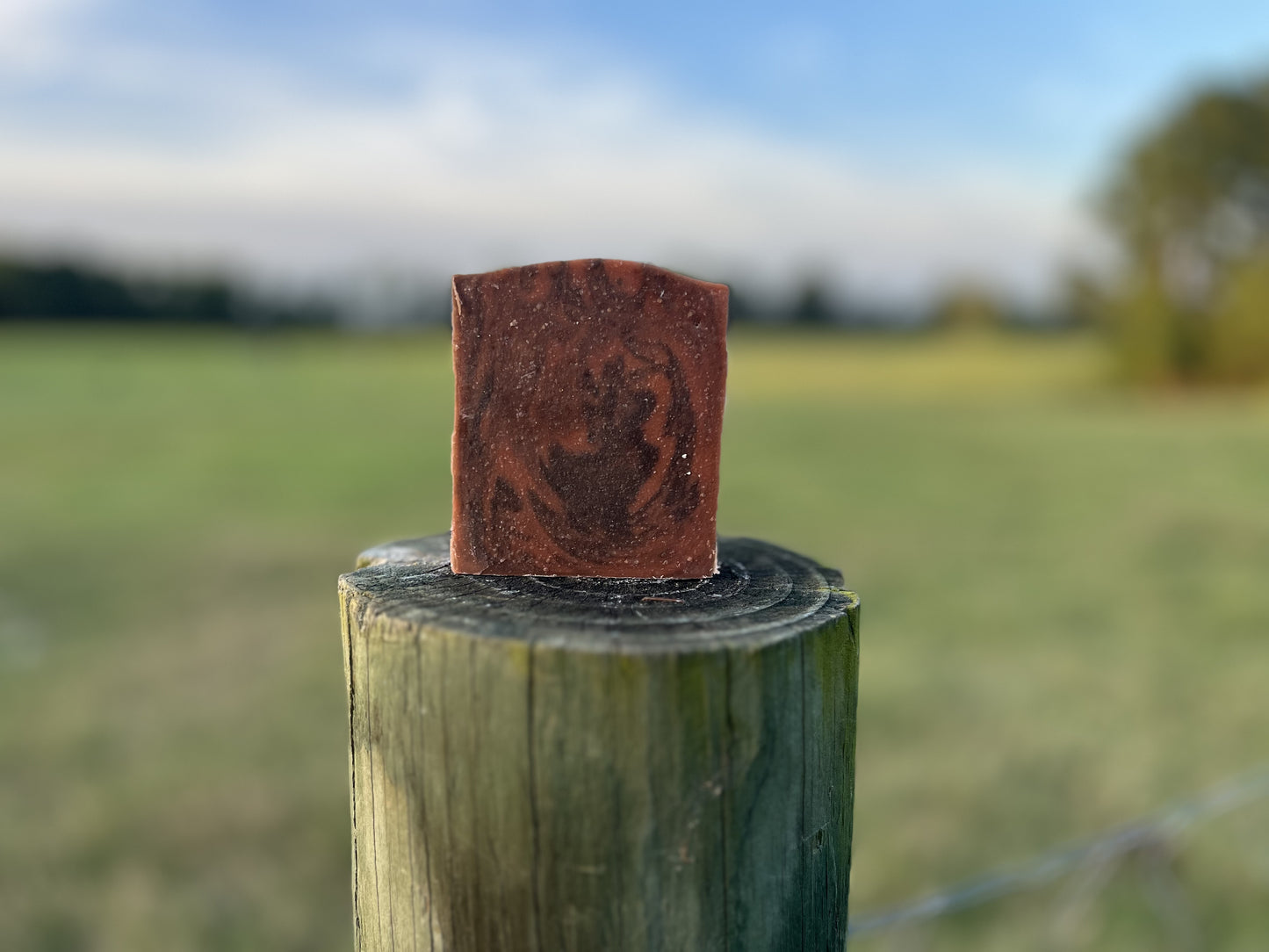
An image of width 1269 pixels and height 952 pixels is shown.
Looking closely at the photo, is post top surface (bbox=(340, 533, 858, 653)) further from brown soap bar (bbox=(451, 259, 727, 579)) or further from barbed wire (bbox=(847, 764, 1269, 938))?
barbed wire (bbox=(847, 764, 1269, 938))

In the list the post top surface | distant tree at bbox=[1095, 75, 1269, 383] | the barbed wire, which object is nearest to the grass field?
the barbed wire

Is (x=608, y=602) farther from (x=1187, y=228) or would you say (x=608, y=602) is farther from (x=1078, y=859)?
(x=1187, y=228)

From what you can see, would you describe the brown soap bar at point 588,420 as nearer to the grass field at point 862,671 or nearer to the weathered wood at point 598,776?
the weathered wood at point 598,776

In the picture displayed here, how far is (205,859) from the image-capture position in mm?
4828

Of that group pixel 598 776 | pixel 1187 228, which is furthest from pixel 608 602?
pixel 1187 228

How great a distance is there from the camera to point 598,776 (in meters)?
1.00

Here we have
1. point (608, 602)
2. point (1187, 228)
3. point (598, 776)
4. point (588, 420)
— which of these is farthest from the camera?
point (1187, 228)

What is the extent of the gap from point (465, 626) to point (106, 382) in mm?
36142

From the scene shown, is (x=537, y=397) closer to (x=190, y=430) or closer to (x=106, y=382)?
(x=190, y=430)

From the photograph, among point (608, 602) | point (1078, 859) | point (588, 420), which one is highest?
point (588, 420)

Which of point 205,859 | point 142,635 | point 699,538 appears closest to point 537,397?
point 699,538

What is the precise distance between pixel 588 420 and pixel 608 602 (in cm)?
30

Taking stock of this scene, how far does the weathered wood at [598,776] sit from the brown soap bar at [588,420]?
0.28m

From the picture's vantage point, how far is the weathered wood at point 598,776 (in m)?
1.01
